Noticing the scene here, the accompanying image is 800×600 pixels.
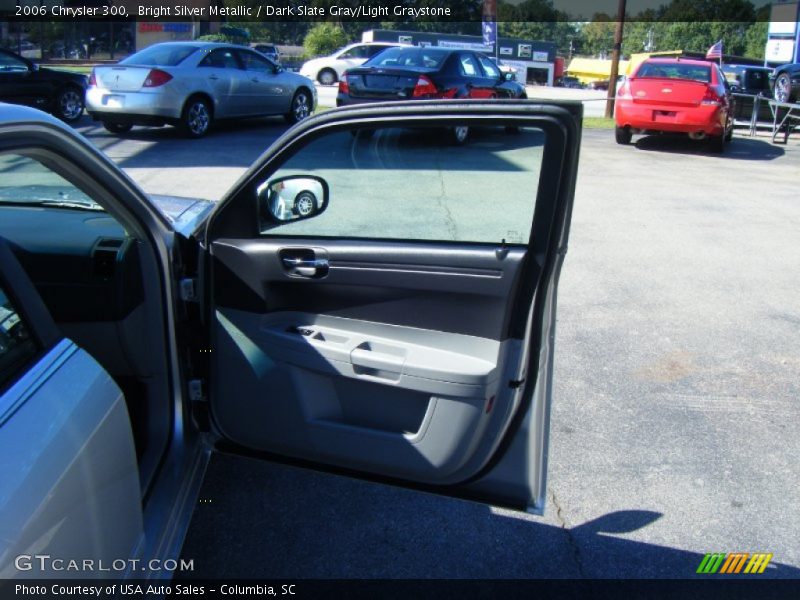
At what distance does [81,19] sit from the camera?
3691cm

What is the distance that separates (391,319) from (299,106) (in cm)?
1419

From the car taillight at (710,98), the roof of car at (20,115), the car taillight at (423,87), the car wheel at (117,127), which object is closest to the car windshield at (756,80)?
the car taillight at (710,98)

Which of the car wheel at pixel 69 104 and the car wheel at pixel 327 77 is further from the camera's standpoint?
the car wheel at pixel 327 77

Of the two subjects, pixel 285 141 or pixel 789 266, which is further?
pixel 789 266

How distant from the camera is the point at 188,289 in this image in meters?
2.63

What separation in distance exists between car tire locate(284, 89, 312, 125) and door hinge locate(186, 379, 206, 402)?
13.6 m

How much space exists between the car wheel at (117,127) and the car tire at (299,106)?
3.30 meters

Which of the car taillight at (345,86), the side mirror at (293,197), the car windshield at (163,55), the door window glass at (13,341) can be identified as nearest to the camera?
the door window glass at (13,341)

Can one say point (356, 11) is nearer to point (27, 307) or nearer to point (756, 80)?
point (756, 80)

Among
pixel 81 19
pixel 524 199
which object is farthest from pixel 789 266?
pixel 81 19

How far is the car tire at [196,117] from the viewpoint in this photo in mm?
13016

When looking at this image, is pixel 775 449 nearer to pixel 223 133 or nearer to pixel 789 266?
pixel 789 266

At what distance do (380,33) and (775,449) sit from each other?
35.1 m

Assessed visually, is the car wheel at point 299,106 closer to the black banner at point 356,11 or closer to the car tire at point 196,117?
the car tire at point 196,117
